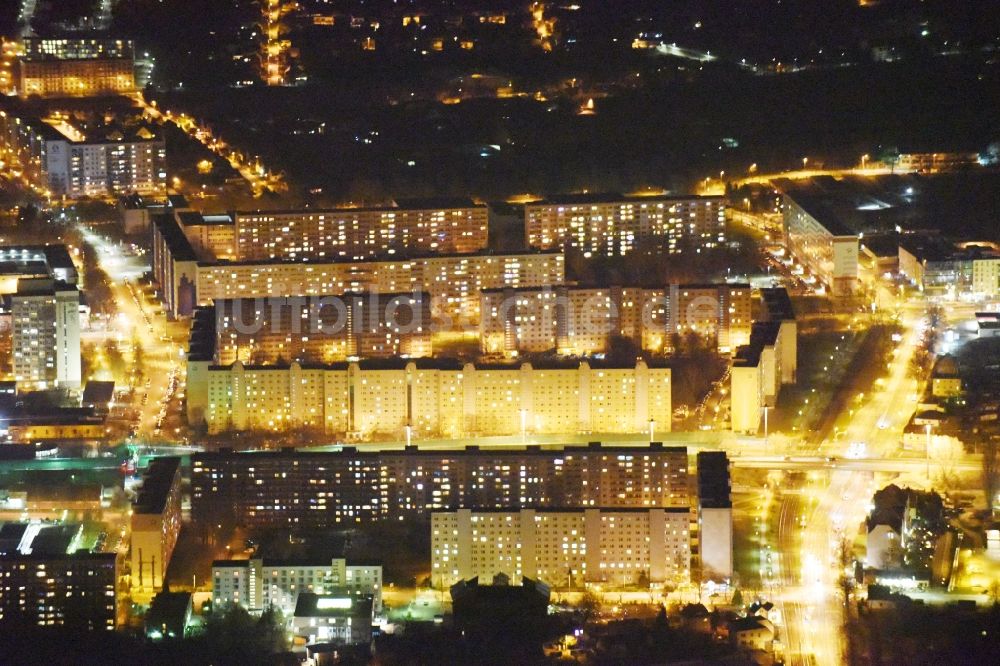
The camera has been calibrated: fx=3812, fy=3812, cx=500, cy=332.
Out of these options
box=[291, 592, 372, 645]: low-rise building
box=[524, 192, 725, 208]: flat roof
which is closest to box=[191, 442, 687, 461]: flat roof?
box=[291, 592, 372, 645]: low-rise building

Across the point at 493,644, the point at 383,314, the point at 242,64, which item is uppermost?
the point at 242,64

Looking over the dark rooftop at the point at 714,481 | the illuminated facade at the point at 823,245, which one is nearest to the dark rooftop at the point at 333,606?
the dark rooftop at the point at 714,481

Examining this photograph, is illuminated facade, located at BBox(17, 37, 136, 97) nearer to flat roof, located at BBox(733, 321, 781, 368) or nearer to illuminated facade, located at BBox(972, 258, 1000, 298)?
flat roof, located at BBox(733, 321, 781, 368)

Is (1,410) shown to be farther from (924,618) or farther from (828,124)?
(828,124)

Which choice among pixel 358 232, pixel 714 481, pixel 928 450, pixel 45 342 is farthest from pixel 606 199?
pixel 714 481

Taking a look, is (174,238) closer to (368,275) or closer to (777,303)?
(368,275)

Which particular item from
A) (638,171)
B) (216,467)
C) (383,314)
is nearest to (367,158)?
(638,171)
